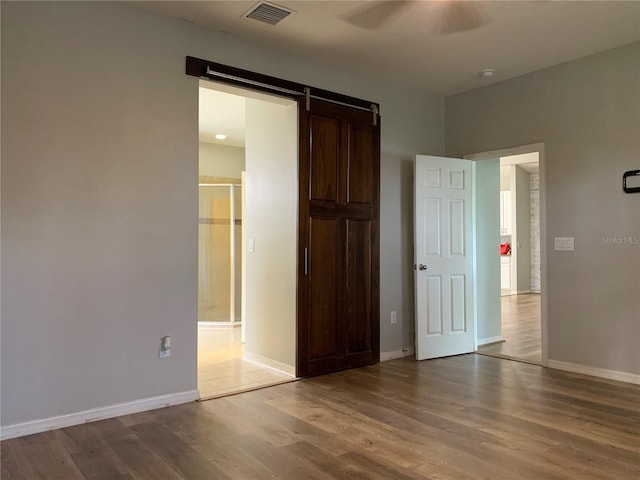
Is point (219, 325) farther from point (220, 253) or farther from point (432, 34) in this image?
point (432, 34)

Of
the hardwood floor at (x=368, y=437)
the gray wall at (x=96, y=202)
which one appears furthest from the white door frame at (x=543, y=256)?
the gray wall at (x=96, y=202)

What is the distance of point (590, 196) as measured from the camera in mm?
4051

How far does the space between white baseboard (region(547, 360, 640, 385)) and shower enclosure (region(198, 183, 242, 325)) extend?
13.5ft

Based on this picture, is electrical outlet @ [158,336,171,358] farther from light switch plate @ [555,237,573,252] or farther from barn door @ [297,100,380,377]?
light switch plate @ [555,237,573,252]

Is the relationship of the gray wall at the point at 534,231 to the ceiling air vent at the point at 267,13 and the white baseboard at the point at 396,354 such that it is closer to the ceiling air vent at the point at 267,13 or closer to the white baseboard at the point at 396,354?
the white baseboard at the point at 396,354

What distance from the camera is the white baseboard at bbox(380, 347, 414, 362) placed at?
4.58 meters

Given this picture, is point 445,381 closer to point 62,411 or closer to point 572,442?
point 572,442

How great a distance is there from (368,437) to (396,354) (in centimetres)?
207

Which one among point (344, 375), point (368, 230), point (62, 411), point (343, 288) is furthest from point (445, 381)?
point (62, 411)

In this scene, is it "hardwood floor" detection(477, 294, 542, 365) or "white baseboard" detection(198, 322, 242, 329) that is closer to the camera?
"hardwood floor" detection(477, 294, 542, 365)

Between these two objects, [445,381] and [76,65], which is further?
[445,381]

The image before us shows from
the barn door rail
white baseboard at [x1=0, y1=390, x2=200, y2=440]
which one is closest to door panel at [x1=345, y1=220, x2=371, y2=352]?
the barn door rail

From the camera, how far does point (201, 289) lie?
22.1 ft

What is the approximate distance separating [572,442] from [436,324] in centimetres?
207
